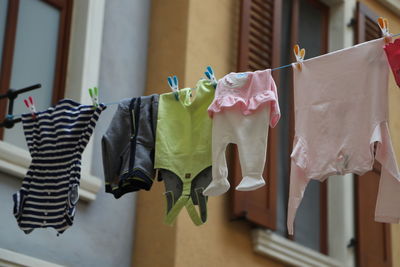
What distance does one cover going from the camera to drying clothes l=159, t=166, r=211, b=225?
7012 mm

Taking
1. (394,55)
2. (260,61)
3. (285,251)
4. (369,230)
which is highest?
(260,61)

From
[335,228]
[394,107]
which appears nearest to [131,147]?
[335,228]

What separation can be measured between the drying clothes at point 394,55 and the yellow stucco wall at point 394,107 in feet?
15.5

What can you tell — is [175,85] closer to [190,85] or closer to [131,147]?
[131,147]

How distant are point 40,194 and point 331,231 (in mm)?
4030

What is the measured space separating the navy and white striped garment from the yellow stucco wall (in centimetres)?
466

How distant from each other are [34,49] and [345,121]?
121 inches

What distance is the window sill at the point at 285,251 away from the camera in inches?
372

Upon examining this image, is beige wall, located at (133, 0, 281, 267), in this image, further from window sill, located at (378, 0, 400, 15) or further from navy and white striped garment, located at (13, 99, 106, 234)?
window sill, located at (378, 0, 400, 15)

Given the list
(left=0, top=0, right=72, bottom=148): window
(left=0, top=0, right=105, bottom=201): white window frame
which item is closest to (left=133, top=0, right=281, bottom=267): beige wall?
(left=0, top=0, right=105, bottom=201): white window frame

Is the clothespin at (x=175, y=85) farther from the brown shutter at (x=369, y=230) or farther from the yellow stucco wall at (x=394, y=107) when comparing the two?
the yellow stucco wall at (x=394, y=107)

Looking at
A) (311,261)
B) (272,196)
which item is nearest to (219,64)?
(272,196)

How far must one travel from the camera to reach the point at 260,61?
1002 cm

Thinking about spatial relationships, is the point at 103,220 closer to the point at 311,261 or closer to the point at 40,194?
the point at 40,194
